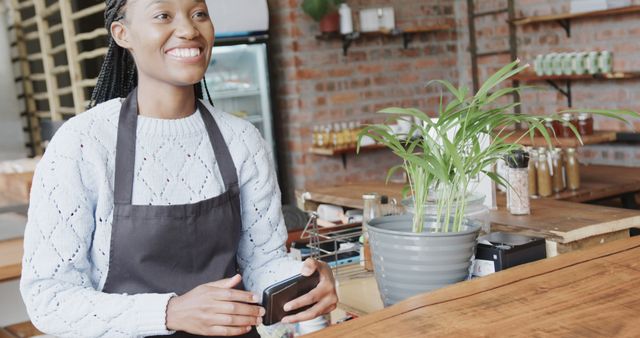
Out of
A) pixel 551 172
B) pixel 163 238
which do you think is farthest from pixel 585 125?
pixel 163 238

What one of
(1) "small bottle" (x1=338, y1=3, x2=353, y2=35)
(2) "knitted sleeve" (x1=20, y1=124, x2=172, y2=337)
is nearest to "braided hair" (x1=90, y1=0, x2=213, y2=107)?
(2) "knitted sleeve" (x1=20, y1=124, x2=172, y2=337)

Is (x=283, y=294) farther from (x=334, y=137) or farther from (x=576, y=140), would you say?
(x=334, y=137)

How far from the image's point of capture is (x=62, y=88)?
6.52 m

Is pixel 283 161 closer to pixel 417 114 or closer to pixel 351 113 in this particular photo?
pixel 351 113

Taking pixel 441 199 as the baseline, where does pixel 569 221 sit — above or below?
below

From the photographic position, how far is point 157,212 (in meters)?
1.55

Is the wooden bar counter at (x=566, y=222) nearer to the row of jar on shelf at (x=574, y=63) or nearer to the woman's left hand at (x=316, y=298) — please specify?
the woman's left hand at (x=316, y=298)

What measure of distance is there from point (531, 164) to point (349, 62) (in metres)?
2.20

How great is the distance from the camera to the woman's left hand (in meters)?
1.54

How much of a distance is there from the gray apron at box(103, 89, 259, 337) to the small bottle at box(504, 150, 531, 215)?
134 cm

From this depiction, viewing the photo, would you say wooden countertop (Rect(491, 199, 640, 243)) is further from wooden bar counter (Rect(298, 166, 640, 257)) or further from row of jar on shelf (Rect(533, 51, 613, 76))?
row of jar on shelf (Rect(533, 51, 613, 76))

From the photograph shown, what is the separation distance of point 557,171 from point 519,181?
1.40 meters

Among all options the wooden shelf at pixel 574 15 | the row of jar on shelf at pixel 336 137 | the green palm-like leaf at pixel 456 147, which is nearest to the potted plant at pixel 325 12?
the row of jar on shelf at pixel 336 137

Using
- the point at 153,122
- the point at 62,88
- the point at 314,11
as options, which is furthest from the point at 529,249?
the point at 62,88
